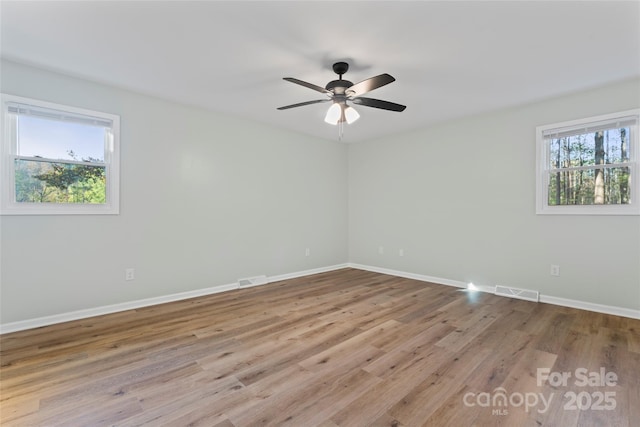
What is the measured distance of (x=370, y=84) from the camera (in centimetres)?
252

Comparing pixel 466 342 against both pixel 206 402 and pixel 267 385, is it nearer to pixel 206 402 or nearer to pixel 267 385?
pixel 267 385

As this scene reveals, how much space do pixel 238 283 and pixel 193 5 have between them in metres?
3.42

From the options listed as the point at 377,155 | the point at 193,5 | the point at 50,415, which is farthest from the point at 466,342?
the point at 377,155

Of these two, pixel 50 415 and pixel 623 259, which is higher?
pixel 623 259

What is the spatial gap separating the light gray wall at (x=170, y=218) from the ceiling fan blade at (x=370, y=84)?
228 cm

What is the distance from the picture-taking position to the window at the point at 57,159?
9.20ft

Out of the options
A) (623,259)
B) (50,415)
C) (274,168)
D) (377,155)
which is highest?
(377,155)

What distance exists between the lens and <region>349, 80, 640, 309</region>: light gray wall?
330 centimetres

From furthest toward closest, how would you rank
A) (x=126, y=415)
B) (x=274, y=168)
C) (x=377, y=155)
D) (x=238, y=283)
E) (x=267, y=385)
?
(x=377, y=155), (x=274, y=168), (x=238, y=283), (x=267, y=385), (x=126, y=415)

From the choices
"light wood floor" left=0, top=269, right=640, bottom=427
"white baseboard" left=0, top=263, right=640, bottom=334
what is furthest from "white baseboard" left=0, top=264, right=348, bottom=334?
"light wood floor" left=0, top=269, right=640, bottom=427

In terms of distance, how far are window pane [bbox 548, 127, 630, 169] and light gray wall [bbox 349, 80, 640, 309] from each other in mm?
233

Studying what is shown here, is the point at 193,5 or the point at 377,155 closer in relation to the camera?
the point at 193,5

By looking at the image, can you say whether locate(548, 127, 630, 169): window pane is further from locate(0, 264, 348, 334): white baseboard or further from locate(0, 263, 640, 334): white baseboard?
locate(0, 264, 348, 334): white baseboard

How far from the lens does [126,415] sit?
166cm
